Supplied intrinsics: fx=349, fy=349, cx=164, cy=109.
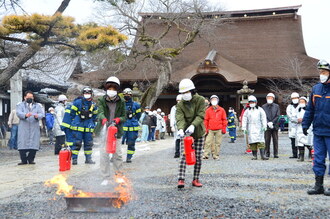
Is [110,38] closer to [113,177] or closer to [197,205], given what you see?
[113,177]

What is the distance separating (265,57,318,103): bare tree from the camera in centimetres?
2105

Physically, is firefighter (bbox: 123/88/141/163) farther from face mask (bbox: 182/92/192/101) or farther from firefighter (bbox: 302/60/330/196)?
firefighter (bbox: 302/60/330/196)

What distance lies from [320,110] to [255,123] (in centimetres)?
432

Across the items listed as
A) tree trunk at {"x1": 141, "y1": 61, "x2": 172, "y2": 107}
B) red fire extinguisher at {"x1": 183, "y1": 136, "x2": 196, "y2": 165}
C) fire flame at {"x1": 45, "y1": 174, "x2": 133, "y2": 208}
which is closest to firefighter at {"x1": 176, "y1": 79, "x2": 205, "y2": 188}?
red fire extinguisher at {"x1": 183, "y1": 136, "x2": 196, "y2": 165}

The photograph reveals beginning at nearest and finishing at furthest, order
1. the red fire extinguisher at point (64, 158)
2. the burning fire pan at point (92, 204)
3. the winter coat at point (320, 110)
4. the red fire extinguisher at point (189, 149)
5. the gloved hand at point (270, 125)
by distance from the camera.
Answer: the burning fire pan at point (92, 204) < the winter coat at point (320, 110) < the red fire extinguisher at point (189, 149) < the red fire extinguisher at point (64, 158) < the gloved hand at point (270, 125)

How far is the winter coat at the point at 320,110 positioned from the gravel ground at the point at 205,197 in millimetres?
978

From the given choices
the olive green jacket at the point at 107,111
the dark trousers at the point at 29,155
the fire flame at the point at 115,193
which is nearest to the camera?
the fire flame at the point at 115,193

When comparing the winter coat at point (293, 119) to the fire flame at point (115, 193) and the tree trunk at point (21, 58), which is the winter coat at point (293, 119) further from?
the tree trunk at point (21, 58)

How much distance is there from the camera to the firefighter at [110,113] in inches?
221

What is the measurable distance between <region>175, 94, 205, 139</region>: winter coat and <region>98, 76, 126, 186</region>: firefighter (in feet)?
3.23

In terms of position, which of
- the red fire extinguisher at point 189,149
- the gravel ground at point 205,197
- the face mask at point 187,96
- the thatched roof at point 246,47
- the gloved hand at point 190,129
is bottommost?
the gravel ground at point 205,197

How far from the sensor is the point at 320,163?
5.10 m

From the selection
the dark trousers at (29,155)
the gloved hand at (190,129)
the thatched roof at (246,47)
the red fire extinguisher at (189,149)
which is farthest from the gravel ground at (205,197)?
the thatched roof at (246,47)

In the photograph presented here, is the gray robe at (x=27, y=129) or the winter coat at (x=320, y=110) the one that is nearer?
the winter coat at (x=320, y=110)
